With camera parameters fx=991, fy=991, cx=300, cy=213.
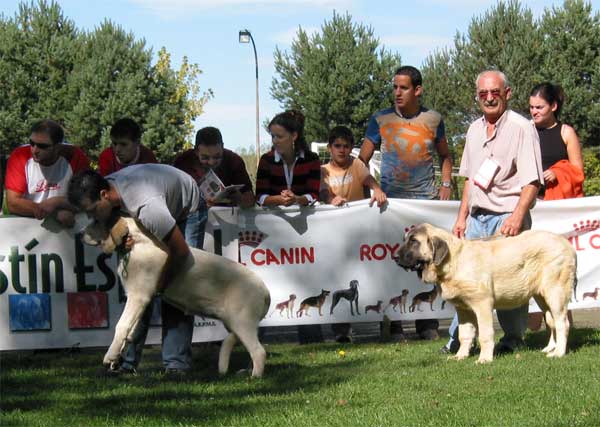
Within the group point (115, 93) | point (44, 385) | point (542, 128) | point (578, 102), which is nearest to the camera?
point (44, 385)

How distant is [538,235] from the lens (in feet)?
25.7

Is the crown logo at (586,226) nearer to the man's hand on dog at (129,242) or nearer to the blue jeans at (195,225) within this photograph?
the blue jeans at (195,225)

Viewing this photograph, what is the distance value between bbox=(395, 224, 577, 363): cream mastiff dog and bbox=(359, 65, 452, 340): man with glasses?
187cm

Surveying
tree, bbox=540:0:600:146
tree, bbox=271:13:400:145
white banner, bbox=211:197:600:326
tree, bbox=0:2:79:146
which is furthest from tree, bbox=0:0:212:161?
white banner, bbox=211:197:600:326

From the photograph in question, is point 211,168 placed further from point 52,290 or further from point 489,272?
point 489,272

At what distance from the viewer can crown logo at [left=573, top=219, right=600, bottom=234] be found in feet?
32.6

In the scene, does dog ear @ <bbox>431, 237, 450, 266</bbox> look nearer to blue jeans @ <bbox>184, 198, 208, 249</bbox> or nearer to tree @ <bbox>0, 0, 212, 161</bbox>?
blue jeans @ <bbox>184, 198, 208, 249</bbox>

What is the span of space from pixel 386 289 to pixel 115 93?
48.2 meters

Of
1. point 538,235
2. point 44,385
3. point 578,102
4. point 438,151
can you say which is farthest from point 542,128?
point 578,102

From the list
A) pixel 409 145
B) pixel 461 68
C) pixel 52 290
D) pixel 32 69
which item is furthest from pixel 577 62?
pixel 52 290

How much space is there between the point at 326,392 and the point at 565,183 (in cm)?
426

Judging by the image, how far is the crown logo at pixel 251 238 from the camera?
9.42m

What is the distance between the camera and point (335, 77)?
180 ft

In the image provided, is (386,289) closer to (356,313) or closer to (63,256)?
(356,313)
